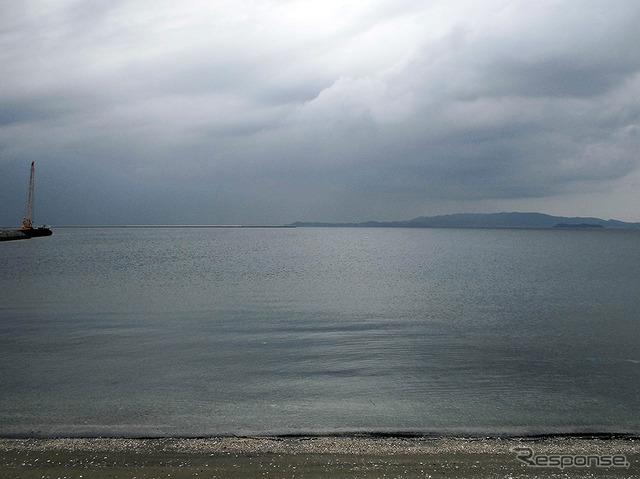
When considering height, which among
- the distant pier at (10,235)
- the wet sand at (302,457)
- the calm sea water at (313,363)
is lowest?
the calm sea water at (313,363)

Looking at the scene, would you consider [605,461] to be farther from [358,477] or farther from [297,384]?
[297,384]

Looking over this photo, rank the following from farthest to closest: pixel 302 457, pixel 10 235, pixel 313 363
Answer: pixel 10 235
pixel 313 363
pixel 302 457

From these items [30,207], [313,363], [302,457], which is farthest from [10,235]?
[302,457]

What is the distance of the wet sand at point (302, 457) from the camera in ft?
17.7

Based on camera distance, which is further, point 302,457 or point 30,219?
point 30,219

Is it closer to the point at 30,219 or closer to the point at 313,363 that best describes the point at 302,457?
the point at 313,363

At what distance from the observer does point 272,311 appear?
18.0 m

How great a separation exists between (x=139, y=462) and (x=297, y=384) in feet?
13.2

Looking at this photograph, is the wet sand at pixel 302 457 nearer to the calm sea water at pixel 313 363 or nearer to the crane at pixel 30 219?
the calm sea water at pixel 313 363

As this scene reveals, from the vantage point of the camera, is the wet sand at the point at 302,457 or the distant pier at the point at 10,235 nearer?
the wet sand at the point at 302,457

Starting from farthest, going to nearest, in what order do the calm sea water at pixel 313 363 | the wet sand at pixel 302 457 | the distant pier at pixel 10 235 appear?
the distant pier at pixel 10 235, the calm sea water at pixel 313 363, the wet sand at pixel 302 457

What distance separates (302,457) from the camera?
582 centimetres

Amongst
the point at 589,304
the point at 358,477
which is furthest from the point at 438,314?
the point at 358,477

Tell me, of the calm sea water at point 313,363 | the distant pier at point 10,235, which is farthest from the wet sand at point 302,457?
the distant pier at point 10,235
